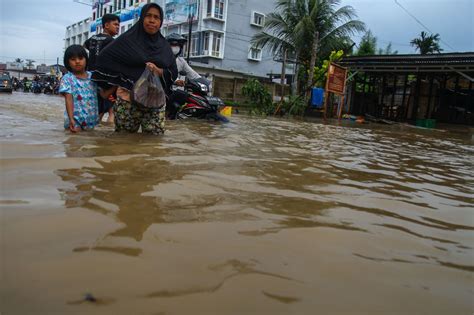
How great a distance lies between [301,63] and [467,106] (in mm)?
8374

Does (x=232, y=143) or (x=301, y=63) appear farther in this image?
(x=301, y=63)

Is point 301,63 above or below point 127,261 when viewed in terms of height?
above

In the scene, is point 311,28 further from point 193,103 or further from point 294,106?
point 193,103

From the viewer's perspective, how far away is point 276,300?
1.11 metres

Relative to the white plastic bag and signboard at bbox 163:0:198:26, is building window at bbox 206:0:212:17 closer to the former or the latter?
signboard at bbox 163:0:198:26

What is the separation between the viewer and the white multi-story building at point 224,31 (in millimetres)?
30641

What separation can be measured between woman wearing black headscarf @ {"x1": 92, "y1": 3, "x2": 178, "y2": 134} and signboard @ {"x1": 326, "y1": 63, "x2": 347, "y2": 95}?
10.4 meters

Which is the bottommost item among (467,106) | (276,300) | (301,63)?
(276,300)

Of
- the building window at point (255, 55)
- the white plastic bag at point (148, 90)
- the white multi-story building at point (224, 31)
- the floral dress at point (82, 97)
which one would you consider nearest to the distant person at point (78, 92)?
the floral dress at point (82, 97)

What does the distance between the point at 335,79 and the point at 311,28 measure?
4.97 meters

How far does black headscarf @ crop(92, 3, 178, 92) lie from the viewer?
3.83m

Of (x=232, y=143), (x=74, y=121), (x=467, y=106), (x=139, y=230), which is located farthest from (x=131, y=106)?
(x=467, y=106)

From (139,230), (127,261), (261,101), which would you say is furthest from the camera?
(261,101)

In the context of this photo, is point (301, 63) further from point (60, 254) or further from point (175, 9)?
point (60, 254)
